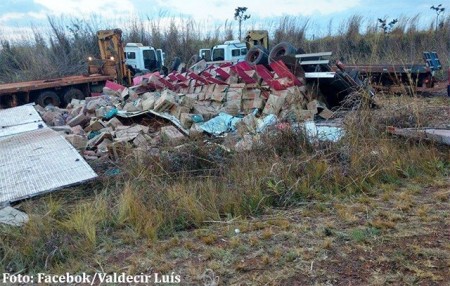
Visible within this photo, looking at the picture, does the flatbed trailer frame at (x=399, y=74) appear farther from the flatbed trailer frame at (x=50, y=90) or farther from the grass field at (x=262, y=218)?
the flatbed trailer frame at (x=50, y=90)

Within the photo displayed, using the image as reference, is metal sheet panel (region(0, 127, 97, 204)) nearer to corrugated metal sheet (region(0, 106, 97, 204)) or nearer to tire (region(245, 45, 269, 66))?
corrugated metal sheet (region(0, 106, 97, 204))

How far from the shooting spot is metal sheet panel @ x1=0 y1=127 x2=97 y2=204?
14.1 feet


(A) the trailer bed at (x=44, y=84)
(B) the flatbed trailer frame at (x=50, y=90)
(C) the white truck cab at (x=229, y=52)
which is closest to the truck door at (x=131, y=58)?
(A) the trailer bed at (x=44, y=84)

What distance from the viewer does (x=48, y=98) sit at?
13.4 m

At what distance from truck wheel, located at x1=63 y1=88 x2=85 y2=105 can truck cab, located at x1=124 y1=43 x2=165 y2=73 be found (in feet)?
11.5

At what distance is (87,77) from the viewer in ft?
48.2

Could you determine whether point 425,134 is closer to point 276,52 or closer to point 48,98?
point 276,52

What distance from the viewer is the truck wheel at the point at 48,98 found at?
13141 mm

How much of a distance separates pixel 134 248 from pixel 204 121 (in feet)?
16.1

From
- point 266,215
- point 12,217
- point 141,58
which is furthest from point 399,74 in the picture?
point 12,217

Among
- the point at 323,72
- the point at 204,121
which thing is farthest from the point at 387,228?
the point at 323,72

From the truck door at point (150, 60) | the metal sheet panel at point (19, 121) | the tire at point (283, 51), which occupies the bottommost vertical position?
the metal sheet panel at point (19, 121)

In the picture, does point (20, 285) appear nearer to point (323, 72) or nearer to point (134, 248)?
point (134, 248)

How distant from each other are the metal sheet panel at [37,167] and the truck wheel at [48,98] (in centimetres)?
764
